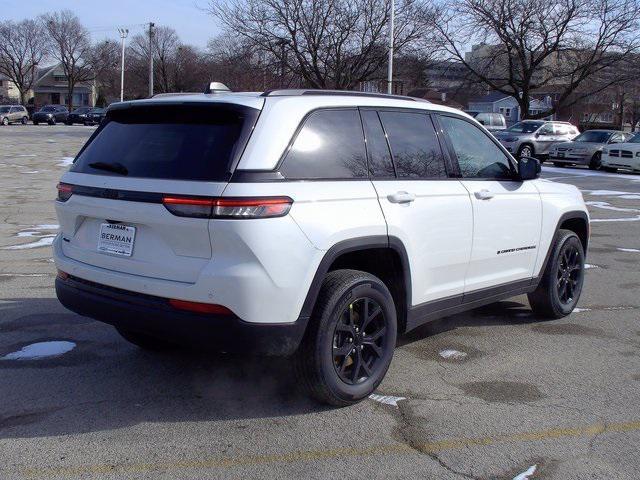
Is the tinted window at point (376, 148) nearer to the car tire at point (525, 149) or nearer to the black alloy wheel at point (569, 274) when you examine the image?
the black alloy wheel at point (569, 274)

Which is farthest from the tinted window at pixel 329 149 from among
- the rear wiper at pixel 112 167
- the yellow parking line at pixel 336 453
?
the yellow parking line at pixel 336 453

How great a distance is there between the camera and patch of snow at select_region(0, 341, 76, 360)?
5.14 meters

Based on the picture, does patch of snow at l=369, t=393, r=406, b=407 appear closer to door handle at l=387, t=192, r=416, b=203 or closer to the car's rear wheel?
door handle at l=387, t=192, r=416, b=203

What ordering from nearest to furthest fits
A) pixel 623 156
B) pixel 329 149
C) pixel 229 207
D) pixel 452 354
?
1. pixel 229 207
2. pixel 329 149
3. pixel 452 354
4. pixel 623 156

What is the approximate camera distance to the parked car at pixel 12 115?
189 ft

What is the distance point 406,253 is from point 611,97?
66.5 m

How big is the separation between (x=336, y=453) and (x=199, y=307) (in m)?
1.05

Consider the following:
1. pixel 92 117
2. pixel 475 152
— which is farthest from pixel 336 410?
pixel 92 117

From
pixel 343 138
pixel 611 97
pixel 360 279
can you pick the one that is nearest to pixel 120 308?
pixel 360 279

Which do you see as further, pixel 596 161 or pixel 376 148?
pixel 596 161

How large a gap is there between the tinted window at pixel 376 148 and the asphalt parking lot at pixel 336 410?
142cm

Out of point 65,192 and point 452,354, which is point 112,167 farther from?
point 452,354

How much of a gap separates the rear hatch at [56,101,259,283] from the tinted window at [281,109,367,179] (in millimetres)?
336

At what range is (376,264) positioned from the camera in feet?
15.2
